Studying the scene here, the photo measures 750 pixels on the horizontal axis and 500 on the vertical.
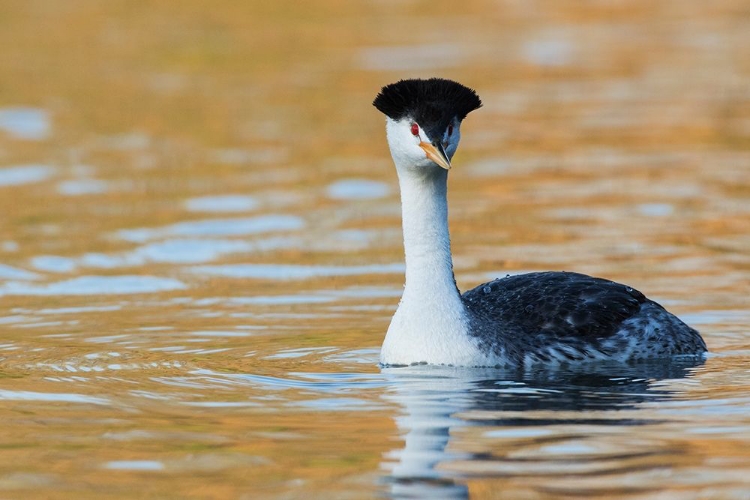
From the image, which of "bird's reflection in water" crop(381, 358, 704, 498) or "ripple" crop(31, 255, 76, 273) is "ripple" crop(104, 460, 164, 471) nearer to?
"bird's reflection in water" crop(381, 358, 704, 498)

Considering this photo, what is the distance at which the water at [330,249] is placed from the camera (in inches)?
344

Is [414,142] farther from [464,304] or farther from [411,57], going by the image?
[411,57]

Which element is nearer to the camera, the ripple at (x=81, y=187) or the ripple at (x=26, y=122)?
the ripple at (x=81, y=187)

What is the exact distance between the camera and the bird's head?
10.4 m

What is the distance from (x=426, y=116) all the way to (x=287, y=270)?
5681 millimetres

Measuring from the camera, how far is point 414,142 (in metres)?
10.5

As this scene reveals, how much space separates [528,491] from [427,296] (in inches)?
133

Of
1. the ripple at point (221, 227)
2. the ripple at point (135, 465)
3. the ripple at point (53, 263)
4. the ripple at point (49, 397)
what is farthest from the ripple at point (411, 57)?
the ripple at point (135, 465)

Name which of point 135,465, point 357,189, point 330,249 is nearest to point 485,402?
point 135,465

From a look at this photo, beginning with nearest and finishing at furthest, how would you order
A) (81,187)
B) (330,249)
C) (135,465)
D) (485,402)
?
1. (135,465)
2. (485,402)
3. (330,249)
4. (81,187)

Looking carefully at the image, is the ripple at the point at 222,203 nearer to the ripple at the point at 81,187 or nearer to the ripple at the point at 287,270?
the ripple at the point at 81,187

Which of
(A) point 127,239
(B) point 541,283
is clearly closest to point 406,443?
(B) point 541,283

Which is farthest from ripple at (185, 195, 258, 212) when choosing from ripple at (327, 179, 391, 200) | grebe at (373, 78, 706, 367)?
grebe at (373, 78, 706, 367)

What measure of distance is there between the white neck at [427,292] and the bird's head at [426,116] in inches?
10.2
